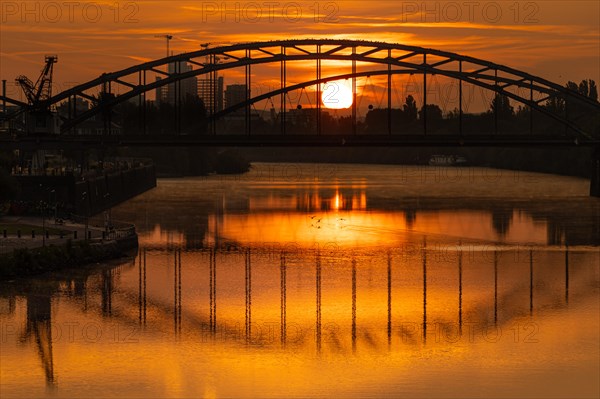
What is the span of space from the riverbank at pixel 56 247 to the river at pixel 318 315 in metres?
1.19

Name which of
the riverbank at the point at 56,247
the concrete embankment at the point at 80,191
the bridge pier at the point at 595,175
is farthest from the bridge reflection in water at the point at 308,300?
Answer: the bridge pier at the point at 595,175

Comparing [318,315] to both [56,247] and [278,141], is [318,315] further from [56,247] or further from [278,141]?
[278,141]

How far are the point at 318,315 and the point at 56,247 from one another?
16913 millimetres

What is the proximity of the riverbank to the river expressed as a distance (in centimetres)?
119

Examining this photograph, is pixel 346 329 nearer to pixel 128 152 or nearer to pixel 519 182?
pixel 519 182

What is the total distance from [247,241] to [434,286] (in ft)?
76.8

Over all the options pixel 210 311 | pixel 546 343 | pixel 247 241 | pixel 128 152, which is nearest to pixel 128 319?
pixel 210 311

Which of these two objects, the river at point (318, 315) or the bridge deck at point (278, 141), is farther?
the bridge deck at point (278, 141)

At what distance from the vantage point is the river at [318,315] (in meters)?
40.0

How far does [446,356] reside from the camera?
43.5 m

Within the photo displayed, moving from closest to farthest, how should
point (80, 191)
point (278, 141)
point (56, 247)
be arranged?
point (56, 247), point (80, 191), point (278, 141)

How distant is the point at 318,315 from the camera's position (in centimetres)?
5106

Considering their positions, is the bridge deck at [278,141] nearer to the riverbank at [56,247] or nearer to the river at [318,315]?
the river at [318,315]

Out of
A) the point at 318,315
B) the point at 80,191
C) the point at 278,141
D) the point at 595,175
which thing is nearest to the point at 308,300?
the point at 318,315
